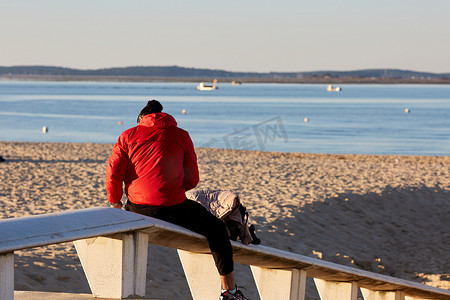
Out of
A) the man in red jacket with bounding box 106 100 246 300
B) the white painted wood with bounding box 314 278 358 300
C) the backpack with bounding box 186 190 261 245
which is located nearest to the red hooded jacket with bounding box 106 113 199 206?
the man in red jacket with bounding box 106 100 246 300

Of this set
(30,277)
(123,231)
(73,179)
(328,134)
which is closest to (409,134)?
(328,134)

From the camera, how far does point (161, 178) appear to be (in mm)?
4266

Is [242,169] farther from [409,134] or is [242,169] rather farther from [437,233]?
[409,134]

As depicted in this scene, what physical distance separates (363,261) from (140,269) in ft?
21.4

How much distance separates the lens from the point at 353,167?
58.4 ft

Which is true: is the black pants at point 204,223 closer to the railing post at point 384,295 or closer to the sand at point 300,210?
the railing post at point 384,295

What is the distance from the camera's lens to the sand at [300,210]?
7.93 metres

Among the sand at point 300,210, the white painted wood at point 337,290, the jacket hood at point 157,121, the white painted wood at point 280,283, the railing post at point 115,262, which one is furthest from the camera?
the sand at point 300,210

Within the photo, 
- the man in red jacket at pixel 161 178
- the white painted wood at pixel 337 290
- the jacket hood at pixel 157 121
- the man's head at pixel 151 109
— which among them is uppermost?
the man's head at pixel 151 109

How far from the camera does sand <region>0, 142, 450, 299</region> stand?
7926 millimetres

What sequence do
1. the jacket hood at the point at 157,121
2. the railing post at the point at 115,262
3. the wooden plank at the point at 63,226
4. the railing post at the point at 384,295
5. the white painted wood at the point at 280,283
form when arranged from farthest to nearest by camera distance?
the railing post at the point at 384,295 → the white painted wood at the point at 280,283 → the jacket hood at the point at 157,121 → the railing post at the point at 115,262 → the wooden plank at the point at 63,226

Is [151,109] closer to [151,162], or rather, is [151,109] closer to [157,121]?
[157,121]

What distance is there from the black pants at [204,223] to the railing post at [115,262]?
0.44m

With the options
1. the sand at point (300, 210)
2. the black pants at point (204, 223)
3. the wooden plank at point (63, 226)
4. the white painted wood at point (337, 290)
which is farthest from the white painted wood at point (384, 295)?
the wooden plank at point (63, 226)
